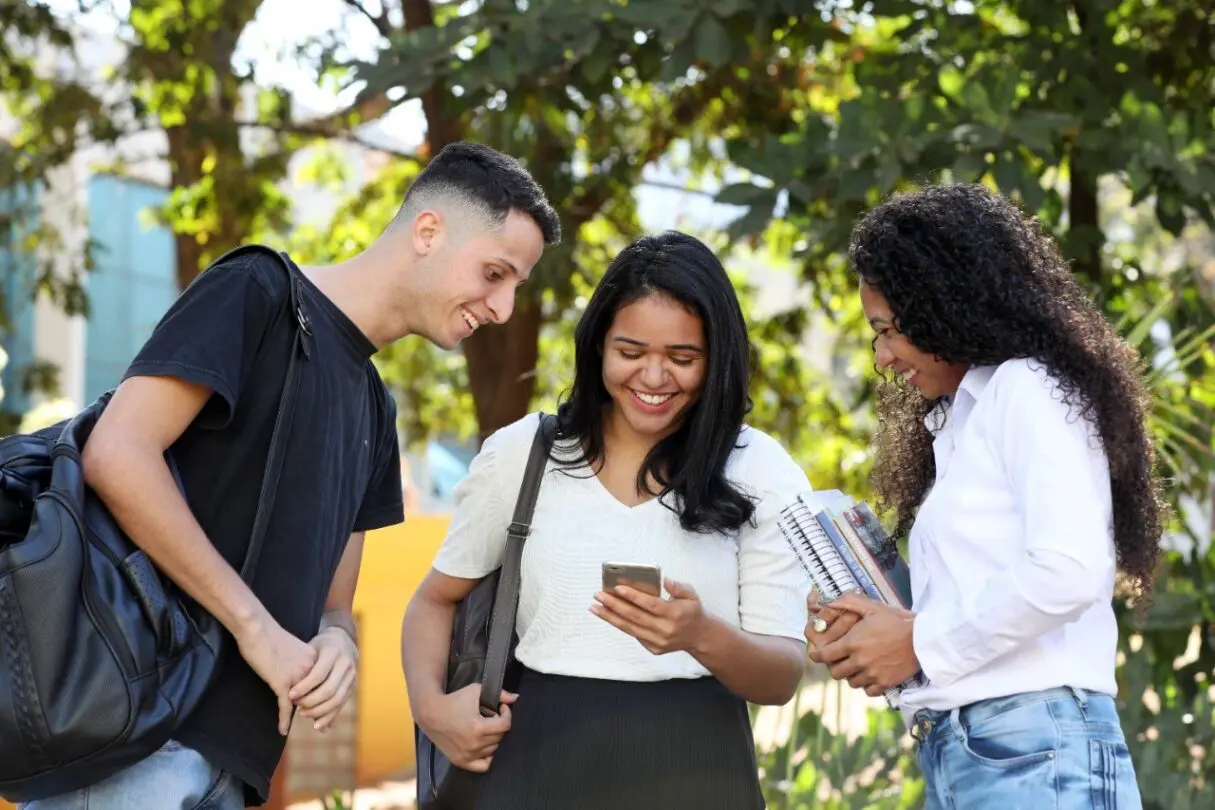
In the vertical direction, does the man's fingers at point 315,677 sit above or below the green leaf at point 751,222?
below

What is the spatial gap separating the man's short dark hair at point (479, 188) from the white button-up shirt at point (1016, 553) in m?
0.91

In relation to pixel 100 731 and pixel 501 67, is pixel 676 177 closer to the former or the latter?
pixel 501 67

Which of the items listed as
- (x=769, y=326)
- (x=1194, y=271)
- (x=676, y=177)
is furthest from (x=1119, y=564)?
(x=676, y=177)

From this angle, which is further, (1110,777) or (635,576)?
(635,576)

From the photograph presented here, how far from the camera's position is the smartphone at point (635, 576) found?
2.51 m

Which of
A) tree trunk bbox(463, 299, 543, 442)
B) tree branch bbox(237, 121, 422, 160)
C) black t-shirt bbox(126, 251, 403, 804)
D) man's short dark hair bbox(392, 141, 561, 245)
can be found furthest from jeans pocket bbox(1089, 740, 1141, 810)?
tree branch bbox(237, 121, 422, 160)

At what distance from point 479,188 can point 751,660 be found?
988 mm

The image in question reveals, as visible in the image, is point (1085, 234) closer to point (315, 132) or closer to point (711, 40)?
point (711, 40)

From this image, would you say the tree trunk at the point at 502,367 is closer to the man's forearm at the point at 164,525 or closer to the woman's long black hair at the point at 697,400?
the woman's long black hair at the point at 697,400

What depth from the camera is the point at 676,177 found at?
37.1 ft

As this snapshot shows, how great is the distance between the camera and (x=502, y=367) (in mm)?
7641

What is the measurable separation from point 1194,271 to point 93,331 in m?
18.8

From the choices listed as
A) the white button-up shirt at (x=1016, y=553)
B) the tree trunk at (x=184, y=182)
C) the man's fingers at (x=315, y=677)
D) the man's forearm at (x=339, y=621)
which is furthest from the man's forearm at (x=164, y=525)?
the tree trunk at (x=184, y=182)

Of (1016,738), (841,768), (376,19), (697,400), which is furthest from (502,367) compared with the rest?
(1016,738)
